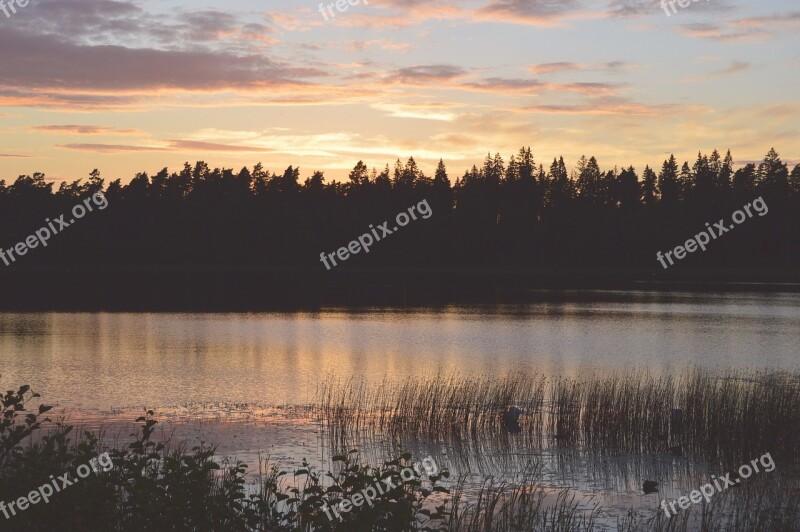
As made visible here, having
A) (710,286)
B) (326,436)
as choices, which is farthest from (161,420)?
(710,286)

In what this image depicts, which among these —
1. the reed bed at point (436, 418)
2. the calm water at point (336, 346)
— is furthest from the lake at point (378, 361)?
the reed bed at point (436, 418)

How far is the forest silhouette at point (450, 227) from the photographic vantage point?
390 feet

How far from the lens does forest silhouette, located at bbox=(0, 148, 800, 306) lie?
119 metres

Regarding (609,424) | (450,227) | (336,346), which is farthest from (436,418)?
(450,227)

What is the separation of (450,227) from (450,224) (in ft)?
2.94

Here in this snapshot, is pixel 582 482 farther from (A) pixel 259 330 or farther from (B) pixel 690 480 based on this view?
(A) pixel 259 330

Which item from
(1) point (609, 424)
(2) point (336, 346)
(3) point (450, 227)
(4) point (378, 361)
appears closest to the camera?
(1) point (609, 424)

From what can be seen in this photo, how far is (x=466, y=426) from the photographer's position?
20.0 m

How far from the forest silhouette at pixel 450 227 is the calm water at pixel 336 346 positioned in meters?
48.6

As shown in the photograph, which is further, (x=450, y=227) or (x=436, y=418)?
(x=450, y=227)

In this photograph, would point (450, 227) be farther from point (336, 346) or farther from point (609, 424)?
point (609, 424)

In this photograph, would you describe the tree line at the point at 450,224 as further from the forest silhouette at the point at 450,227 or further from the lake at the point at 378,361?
the lake at the point at 378,361

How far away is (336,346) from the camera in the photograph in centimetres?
4103

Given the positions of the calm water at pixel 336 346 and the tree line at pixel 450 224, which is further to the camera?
the tree line at pixel 450 224
